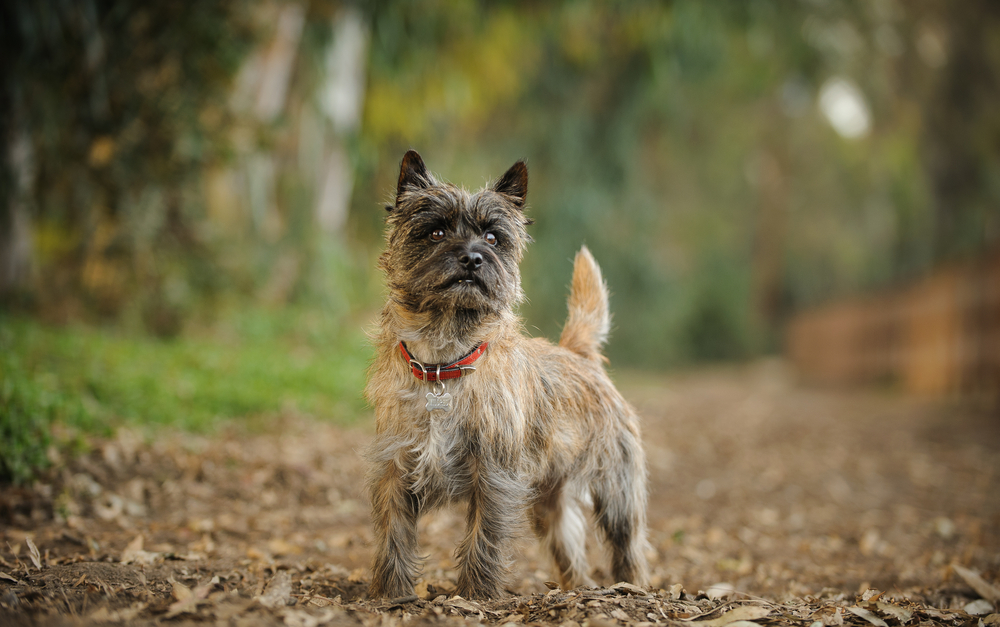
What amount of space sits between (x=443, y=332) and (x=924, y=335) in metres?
13.0

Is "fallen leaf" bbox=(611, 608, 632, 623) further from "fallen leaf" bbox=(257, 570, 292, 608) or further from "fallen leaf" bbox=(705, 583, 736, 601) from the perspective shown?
"fallen leaf" bbox=(257, 570, 292, 608)

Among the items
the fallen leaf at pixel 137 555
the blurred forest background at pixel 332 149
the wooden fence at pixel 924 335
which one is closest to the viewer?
the fallen leaf at pixel 137 555

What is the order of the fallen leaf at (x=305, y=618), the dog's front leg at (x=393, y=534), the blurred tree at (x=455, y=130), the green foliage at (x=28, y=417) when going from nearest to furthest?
1. the fallen leaf at (x=305, y=618)
2. the dog's front leg at (x=393, y=534)
3. the green foliage at (x=28, y=417)
4. the blurred tree at (x=455, y=130)

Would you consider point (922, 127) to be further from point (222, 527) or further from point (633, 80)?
point (222, 527)

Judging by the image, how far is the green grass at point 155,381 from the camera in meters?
4.60

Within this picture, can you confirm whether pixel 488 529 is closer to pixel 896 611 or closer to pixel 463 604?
pixel 463 604

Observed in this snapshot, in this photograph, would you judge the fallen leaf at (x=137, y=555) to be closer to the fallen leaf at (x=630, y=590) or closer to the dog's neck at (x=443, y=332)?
the dog's neck at (x=443, y=332)

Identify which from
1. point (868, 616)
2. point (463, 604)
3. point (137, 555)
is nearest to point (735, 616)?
point (868, 616)

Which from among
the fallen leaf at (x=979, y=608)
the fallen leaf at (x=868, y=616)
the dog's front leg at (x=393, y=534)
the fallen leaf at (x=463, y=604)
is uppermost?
the dog's front leg at (x=393, y=534)

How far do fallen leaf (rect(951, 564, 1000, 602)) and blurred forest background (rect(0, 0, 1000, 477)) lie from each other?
315 centimetres

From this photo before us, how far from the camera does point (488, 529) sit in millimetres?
2930

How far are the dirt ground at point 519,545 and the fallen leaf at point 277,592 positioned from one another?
0.09 feet

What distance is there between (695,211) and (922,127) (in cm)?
1116

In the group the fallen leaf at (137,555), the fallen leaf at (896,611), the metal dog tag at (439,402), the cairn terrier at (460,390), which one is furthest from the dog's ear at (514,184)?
the fallen leaf at (137,555)
